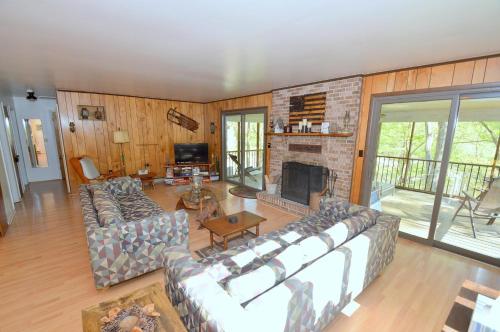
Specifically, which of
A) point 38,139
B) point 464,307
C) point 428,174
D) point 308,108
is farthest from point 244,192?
point 38,139

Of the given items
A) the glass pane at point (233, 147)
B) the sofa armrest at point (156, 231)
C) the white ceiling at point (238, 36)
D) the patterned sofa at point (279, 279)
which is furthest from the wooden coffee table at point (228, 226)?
the glass pane at point (233, 147)

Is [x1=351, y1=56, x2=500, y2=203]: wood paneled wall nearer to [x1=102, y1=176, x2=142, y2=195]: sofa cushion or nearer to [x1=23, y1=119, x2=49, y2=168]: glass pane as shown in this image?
[x1=102, y1=176, x2=142, y2=195]: sofa cushion

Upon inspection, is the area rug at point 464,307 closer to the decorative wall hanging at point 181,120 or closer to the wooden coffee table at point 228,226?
the wooden coffee table at point 228,226

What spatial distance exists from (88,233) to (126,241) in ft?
1.09

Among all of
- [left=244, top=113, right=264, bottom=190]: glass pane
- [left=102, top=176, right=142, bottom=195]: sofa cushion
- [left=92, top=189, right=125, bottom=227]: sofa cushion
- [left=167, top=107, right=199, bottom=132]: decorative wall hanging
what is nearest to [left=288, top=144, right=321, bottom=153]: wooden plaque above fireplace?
[left=244, top=113, right=264, bottom=190]: glass pane

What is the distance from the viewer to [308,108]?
4.20 metres

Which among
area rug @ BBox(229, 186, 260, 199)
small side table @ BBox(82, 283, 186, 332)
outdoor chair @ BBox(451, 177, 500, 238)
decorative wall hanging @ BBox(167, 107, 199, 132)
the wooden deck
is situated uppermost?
decorative wall hanging @ BBox(167, 107, 199, 132)

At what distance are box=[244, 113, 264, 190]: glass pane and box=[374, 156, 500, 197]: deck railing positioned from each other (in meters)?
2.78

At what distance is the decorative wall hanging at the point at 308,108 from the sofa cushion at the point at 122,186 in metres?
3.30

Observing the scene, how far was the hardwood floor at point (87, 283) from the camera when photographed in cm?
→ 186

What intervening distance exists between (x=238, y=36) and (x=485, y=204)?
380 centimetres

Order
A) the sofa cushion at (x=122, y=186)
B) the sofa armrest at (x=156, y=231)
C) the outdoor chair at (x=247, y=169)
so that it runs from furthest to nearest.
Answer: the outdoor chair at (x=247, y=169) → the sofa cushion at (x=122, y=186) → the sofa armrest at (x=156, y=231)

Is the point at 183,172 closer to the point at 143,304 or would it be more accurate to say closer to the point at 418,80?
the point at 143,304

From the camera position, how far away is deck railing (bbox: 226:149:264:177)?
5.79 metres
